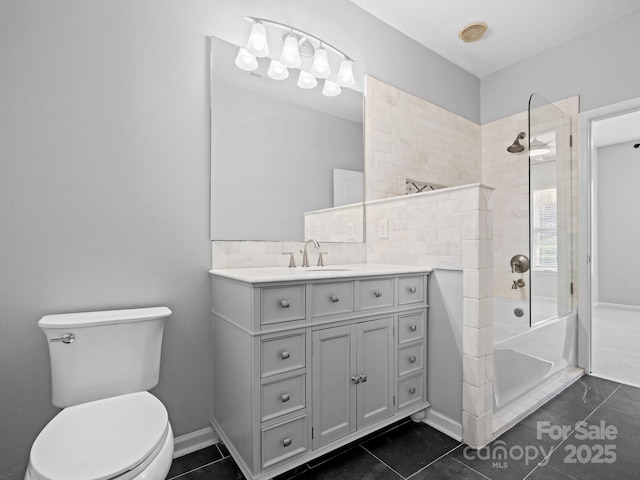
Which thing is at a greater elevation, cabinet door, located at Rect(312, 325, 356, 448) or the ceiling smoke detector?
the ceiling smoke detector

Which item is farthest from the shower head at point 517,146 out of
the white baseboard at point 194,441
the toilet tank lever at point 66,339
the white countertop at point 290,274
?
the toilet tank lever at point 66,339

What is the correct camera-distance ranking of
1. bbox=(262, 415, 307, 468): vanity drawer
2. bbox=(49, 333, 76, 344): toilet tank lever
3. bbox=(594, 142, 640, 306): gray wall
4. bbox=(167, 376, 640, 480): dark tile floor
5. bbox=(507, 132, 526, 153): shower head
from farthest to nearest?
bbox=(594, 142, 640, 306): gray wall, bbox=(507, 132, 526, 153): shower head, bbox=(167, 376, 640, 480): dark tile floor, bbox=(262, 415, 307, 468): vanity drawer, bbox=(49, 333, 76, 344): toilet tank lever

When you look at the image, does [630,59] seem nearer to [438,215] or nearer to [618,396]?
[438,215]

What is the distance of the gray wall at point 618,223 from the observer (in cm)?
508

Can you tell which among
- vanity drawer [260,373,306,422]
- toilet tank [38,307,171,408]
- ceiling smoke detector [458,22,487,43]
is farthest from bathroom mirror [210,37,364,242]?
ceiling smoke detector [458,22,487,43]

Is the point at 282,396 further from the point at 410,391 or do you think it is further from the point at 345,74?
the point at 345,74

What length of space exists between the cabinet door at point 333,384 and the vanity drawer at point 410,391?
1.12 ft

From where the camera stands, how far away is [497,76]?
3.45 m

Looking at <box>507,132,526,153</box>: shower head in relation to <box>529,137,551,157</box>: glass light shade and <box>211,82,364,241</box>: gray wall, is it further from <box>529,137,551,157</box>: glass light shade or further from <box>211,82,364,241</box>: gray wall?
<box>211,82,364,241</box>: gray wall

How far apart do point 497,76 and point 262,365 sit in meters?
3.57

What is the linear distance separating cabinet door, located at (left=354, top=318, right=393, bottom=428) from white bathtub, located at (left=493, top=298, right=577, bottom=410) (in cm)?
62

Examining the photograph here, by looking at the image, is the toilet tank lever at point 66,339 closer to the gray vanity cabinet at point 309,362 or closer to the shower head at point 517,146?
the gray vanity cabinet at point 309,362

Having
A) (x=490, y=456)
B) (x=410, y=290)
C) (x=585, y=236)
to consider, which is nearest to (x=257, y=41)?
(x=410, y=290)

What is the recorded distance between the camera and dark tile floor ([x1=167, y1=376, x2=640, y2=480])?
1.58m
